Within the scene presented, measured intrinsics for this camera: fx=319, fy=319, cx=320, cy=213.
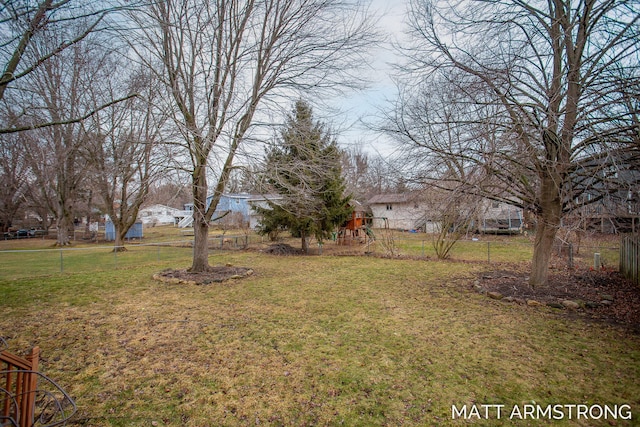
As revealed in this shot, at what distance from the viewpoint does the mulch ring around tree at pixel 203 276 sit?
29.3ft

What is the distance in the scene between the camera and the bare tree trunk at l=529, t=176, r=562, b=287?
6.68 metres

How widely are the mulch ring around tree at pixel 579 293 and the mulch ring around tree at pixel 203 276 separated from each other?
22.0ft

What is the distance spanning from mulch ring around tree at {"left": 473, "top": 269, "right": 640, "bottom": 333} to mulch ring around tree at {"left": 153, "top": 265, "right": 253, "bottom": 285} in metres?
6.69

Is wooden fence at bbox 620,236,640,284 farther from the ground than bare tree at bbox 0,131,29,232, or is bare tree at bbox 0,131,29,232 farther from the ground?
bare tree at bbox 0,131,29,232

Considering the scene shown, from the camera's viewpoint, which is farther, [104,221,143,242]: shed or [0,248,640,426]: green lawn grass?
[104,221,143,242]: shed

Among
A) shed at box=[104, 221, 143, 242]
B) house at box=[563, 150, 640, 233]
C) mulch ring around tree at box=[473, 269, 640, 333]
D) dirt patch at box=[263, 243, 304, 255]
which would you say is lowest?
mulch ring around tree at box=[473, 269, 640, 333]

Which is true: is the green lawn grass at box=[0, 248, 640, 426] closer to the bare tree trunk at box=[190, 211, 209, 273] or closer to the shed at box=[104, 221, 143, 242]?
the bare tree trunk at box=[190, 211, 209, 273]

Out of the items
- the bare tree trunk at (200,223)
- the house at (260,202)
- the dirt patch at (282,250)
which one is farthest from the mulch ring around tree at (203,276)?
the dirt patch at (282,250)

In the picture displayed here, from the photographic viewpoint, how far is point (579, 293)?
23.1 feet

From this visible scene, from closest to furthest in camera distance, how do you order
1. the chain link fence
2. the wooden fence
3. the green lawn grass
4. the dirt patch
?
the green lawn grass < the wooden fence < the chain link fence < the dirt patch

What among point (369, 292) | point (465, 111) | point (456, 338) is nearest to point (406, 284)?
point (369, 292)

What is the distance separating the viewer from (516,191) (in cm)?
706

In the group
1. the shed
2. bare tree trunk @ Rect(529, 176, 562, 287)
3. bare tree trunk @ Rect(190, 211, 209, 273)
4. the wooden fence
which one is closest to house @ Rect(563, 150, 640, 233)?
bare tree trunk @ Rect(529, 176, 562, 287)

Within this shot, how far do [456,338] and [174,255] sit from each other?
46.5 feet
